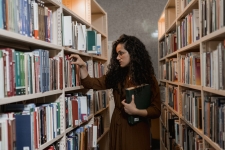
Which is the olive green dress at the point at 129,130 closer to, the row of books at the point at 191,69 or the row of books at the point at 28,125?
the row of books at the point at 191,69

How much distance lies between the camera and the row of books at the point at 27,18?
46.9 inches

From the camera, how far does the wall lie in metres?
4.93

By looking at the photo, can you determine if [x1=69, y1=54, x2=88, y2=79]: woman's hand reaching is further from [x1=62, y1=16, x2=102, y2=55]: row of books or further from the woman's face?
the woman's face

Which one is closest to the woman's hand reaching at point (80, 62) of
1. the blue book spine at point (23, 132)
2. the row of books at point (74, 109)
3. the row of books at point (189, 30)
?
the row of books at point (74, 109)

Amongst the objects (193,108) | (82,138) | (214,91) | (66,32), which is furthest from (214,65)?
(82,138)

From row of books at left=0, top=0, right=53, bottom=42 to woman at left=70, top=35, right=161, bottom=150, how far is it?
1.76 feet

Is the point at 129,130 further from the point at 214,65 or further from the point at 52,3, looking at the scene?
the point at 52,3

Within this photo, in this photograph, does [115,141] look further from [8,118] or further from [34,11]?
[34,11]

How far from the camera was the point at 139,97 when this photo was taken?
2031 mm

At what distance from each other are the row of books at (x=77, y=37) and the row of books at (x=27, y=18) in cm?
17

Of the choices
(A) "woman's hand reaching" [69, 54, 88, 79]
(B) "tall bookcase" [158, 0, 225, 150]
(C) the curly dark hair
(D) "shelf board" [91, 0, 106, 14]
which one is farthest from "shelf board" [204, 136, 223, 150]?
(D) "shelf board" [91, 0, 106, 14]

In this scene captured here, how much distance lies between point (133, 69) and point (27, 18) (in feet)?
3.30

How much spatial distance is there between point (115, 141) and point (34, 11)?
4.23 feet

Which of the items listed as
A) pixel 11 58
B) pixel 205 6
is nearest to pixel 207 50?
pixel 205 6
